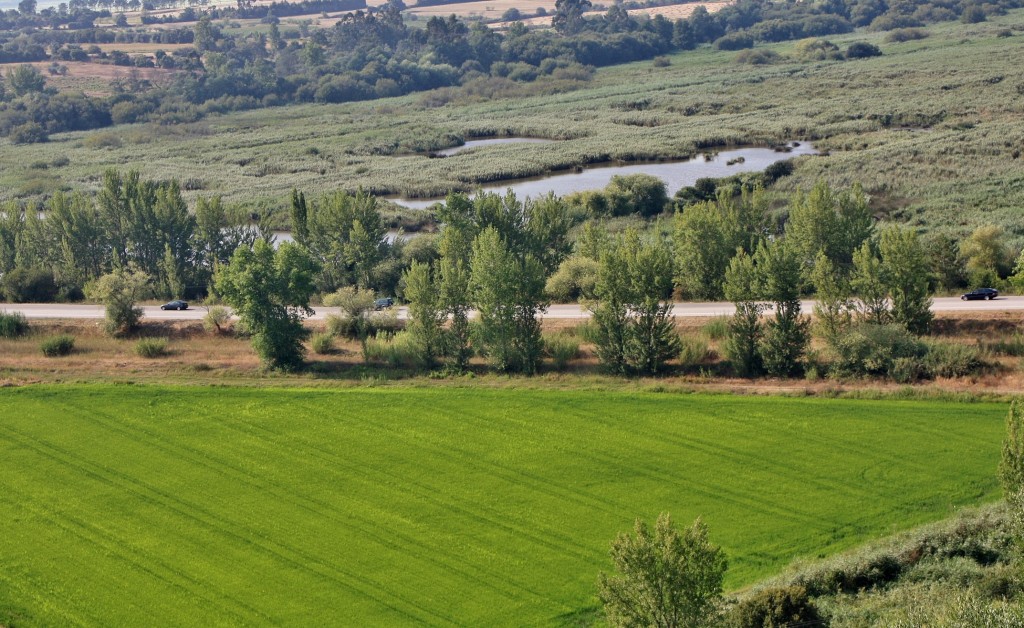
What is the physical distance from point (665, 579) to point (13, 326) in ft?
169

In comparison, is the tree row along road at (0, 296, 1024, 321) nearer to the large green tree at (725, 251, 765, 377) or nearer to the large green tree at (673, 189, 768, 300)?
the large green tree at (673, 189, 768, 300)

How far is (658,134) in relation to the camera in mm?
129875

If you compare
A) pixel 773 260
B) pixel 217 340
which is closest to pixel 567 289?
pixel 773 260

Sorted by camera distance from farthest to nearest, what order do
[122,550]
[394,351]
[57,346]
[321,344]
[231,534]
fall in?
[57,346] → [321,344] → [394,351] → [231,534] → [122,550]

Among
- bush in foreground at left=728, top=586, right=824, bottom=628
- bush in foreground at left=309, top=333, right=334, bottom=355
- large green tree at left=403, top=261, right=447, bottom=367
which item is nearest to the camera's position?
bush in foreground at left=728, top=586, right=824, bottom=628

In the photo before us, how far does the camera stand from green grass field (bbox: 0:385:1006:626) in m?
38.0

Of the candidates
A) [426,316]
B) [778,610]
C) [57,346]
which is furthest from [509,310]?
[778,610]

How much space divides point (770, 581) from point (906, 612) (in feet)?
19.7

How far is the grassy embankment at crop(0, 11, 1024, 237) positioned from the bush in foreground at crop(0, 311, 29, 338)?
3956cm

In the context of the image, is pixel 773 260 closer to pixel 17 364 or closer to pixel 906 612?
pixel 906 612

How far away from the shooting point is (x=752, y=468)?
44969mm

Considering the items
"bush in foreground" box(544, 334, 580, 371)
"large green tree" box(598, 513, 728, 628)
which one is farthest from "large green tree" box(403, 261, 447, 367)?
"large green tree" box(598, 513, 728, 628)

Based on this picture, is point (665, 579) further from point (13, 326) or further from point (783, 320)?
point (13, 326)

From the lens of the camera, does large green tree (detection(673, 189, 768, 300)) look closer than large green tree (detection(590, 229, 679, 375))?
No
